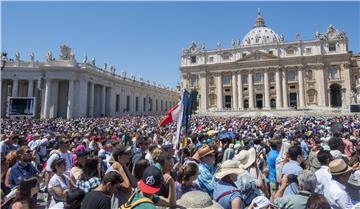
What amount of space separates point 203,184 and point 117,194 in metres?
1.34

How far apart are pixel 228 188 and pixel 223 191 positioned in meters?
0.08

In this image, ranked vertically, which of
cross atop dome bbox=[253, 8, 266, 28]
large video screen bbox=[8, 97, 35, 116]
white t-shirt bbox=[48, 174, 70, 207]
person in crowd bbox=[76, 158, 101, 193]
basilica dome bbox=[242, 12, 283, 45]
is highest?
cross atop dome bbox=[253, 8, 266, 28]

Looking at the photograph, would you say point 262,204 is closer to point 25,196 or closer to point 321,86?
point 25,196

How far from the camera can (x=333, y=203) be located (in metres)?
3.60

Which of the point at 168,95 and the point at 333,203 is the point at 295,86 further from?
the point at 333,203

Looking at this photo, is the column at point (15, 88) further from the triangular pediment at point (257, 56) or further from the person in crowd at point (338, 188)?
the person in crowd at point (338, 188)

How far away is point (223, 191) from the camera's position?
3469 mm

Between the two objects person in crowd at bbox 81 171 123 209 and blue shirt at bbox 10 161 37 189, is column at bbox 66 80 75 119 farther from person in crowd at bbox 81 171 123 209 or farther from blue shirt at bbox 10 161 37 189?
person in crowd at bbox 81 171 123 209

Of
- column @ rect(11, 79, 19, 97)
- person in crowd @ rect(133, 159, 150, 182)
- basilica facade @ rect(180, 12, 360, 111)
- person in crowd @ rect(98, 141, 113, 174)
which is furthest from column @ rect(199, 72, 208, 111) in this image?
person in crowd @ rect(133, 159, 150, 182)

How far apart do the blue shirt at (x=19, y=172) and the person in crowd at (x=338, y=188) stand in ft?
17.3

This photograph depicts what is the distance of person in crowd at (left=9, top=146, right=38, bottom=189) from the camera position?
5.22 meters

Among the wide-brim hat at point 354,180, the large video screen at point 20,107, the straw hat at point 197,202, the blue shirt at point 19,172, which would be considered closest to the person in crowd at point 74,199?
the straw hat at point 197,202

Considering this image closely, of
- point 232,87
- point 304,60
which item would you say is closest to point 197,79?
point 232,87

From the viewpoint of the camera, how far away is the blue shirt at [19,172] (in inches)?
205
